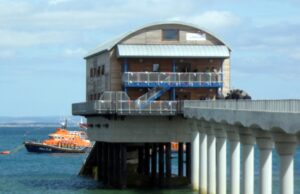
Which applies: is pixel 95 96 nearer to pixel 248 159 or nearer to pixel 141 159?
pixel 141 159

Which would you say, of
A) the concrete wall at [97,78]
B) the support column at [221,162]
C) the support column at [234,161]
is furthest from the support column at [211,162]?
the concrete wall at [97,78]

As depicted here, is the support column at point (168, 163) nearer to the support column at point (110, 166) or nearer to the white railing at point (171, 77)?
the support column at point (110, 166)

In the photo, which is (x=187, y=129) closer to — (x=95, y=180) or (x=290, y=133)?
(x=95, y=180)

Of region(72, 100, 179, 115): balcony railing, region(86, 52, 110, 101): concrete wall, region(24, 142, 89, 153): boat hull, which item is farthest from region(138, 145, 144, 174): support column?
region(24, 142, 89, 153): boat hull

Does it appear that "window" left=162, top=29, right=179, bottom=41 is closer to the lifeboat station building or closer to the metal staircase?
the lifeboat station building

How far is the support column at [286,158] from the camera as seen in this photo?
43.5 m

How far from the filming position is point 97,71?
83.6 m

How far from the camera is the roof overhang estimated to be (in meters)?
75.1

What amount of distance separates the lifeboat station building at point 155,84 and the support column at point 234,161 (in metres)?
16.0

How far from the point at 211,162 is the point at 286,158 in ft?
63.4

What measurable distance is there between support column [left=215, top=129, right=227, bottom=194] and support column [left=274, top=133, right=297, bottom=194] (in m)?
15.1

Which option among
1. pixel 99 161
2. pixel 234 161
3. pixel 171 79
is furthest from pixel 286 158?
pixel 99 161

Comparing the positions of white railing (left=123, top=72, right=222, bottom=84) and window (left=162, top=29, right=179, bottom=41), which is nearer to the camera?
white railing (left=123, top=72, right=222, bottom=84)

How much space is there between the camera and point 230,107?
5462 cm
